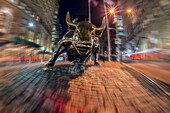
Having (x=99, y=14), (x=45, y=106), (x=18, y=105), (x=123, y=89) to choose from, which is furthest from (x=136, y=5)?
(x=99, y=14)

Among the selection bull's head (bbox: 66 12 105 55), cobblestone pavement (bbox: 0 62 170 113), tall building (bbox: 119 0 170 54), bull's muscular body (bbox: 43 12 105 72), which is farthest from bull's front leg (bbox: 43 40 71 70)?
tall building (bbox: 119 0 170 54)

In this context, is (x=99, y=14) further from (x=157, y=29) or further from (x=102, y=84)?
(x=102, y=84)

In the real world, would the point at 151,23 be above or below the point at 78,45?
above

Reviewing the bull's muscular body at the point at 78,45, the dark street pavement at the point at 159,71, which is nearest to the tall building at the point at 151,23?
the dark street pavement at the point at 159,71

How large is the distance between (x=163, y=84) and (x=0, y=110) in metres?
1.82

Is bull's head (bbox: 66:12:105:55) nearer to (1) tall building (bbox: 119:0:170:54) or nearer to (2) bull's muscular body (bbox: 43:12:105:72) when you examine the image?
(2) bull's muscular body (bbox: 43:12:105:72)

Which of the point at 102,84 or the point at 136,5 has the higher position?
the point at 136,5

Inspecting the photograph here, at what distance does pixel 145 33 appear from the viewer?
4.32 feet

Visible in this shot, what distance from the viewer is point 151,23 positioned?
47.2 inches

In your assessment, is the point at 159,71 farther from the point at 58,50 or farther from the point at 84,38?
the point at 58,50

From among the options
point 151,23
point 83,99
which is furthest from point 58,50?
point 151,23

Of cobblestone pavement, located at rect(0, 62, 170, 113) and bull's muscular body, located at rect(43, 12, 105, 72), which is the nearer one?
cobblestone pavement, located at rect(0, 62, 170, 113)

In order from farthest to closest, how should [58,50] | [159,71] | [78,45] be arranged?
[58,50] → [78,45] → [159,71]

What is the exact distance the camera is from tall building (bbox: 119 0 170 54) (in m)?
0.98
